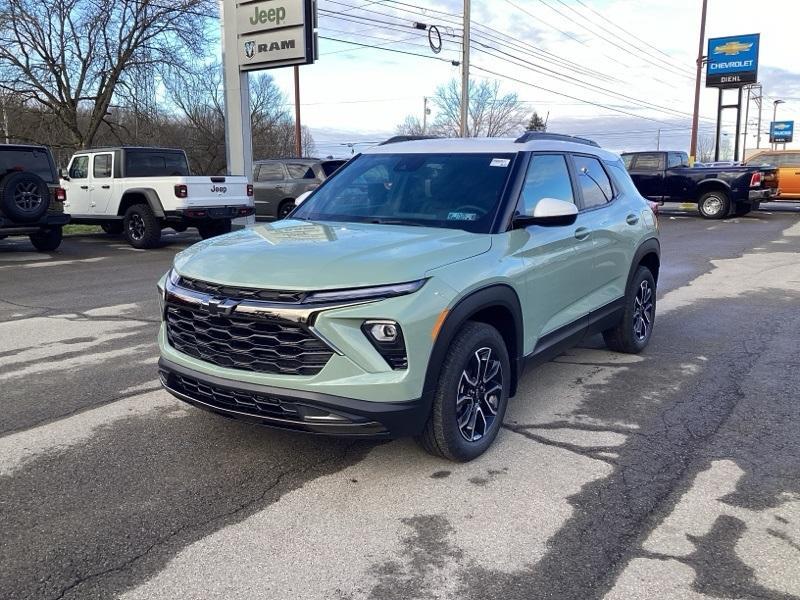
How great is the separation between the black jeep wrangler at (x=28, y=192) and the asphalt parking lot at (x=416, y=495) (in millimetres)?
7257

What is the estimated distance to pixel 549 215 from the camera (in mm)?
4012

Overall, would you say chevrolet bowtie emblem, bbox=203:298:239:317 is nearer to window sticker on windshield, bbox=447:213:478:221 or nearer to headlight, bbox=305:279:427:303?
headlight, bbox=305:279:427:303

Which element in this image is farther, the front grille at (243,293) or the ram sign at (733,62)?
the ram sign at (733,62)

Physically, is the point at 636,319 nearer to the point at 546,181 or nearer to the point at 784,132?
the point at 546,181

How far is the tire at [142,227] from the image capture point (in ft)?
45.6

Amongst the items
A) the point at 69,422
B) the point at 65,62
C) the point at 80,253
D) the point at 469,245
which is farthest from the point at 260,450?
the point at 65,62

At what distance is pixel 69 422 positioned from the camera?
436 centimetres

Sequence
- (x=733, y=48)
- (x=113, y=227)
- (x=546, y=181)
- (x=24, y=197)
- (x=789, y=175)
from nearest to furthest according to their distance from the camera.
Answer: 1. (x=546, y=181)
2. (x=24, y=197)
3. (x=113, y=227)
4. (x=789, y=175)
5. (x=733, y=48)

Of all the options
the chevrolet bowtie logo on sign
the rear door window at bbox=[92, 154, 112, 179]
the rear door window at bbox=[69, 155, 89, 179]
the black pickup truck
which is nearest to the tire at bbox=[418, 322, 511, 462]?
the rear door window at bbox=[92, 154, 112, 179]

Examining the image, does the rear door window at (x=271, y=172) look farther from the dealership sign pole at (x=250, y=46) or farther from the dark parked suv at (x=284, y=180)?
the dealership sign pole at (x=250, y=46)

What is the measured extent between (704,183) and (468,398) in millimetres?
19939

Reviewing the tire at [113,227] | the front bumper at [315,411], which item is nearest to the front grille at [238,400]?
the front bumper at [315,411]

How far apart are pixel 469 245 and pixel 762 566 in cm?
198

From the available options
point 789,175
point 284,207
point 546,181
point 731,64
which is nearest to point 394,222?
point 546,181
